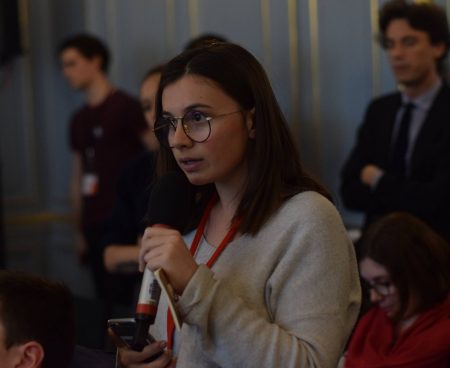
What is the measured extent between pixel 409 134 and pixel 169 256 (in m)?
2.25

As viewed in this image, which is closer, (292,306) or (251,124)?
(292,306)

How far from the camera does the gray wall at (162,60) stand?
14.5 feet

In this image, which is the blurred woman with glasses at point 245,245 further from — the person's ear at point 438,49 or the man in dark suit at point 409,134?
the person's ear at point 438,49

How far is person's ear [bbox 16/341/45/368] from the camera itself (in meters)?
1.97

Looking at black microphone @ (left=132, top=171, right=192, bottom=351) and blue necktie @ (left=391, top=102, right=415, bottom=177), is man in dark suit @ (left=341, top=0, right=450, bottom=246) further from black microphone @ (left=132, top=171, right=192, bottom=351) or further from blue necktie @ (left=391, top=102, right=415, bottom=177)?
black microphone @ (left=132, top=171, right=192, bottom=351)

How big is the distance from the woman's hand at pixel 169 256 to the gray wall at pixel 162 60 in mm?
2035

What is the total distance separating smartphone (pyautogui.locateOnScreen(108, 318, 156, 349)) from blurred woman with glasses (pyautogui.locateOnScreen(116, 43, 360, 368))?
2 centimetres

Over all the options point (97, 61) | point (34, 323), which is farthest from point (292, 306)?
point (97, 61)

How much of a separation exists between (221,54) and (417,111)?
80.6 inches

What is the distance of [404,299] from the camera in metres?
2.87

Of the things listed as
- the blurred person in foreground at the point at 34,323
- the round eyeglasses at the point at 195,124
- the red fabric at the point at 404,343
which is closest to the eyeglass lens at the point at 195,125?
the round eyeglasses at the point at 195,124

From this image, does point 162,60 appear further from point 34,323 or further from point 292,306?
point 292,306

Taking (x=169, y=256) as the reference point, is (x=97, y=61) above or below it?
above

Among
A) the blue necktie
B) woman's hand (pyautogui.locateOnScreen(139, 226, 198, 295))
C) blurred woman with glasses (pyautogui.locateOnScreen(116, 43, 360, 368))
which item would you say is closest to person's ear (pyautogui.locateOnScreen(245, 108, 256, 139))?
blurred woman with glasses (pyautogui.locateOnScreen(116, 43, 360, 368))
